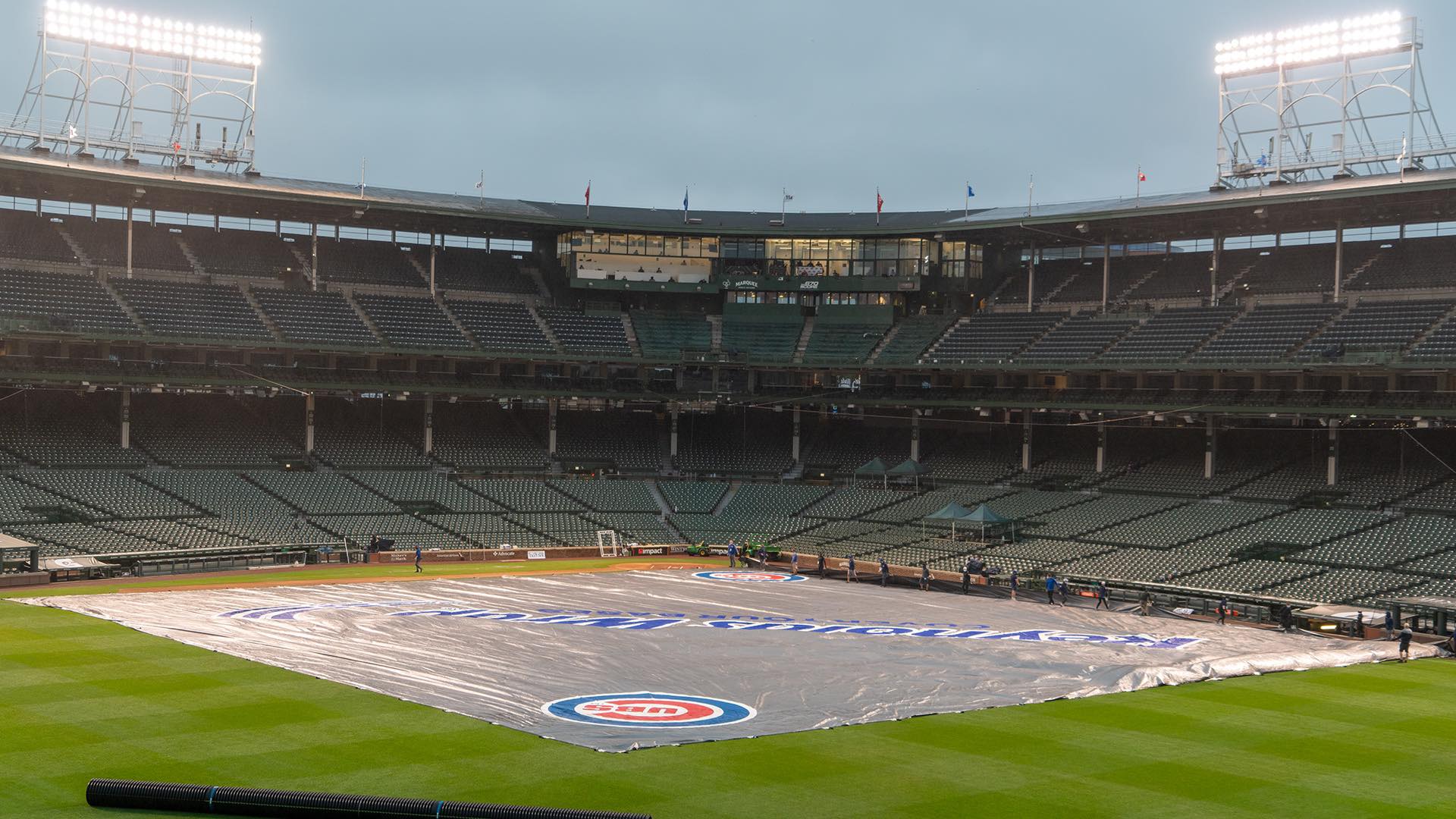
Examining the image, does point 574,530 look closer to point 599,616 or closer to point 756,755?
point 599,616

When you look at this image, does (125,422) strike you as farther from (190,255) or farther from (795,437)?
(795,437)

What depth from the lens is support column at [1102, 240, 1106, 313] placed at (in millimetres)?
71062

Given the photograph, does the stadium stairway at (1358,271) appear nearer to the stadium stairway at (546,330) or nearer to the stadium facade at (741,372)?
the stadium facade at (741,372)

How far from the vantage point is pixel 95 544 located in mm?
52156

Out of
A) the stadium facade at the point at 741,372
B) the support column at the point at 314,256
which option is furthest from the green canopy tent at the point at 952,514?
the support column at the point at 314,256

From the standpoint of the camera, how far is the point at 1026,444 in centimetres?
6900

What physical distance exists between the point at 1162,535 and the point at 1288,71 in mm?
27503

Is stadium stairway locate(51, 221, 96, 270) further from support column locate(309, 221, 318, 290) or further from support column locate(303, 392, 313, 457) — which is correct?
support column locate(303, 392, 313, 457)

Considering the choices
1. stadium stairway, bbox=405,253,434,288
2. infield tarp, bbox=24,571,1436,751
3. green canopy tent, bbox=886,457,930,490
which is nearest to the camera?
infield tarp, bbox=24,571,1436,751

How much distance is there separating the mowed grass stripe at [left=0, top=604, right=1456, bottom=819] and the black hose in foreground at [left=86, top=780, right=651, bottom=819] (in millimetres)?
350

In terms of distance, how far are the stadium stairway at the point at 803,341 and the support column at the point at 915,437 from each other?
7.05 metres

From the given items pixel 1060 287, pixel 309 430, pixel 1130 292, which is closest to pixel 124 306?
pixel 309 430

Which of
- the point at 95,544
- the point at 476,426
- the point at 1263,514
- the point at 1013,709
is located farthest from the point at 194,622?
the point at 1263,514

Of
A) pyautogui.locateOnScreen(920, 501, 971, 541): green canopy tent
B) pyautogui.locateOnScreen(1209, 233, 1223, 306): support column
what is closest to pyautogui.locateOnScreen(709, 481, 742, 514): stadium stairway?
pyautogui.locateOnScreen(920, 501, 971, 541): green canopy tent
